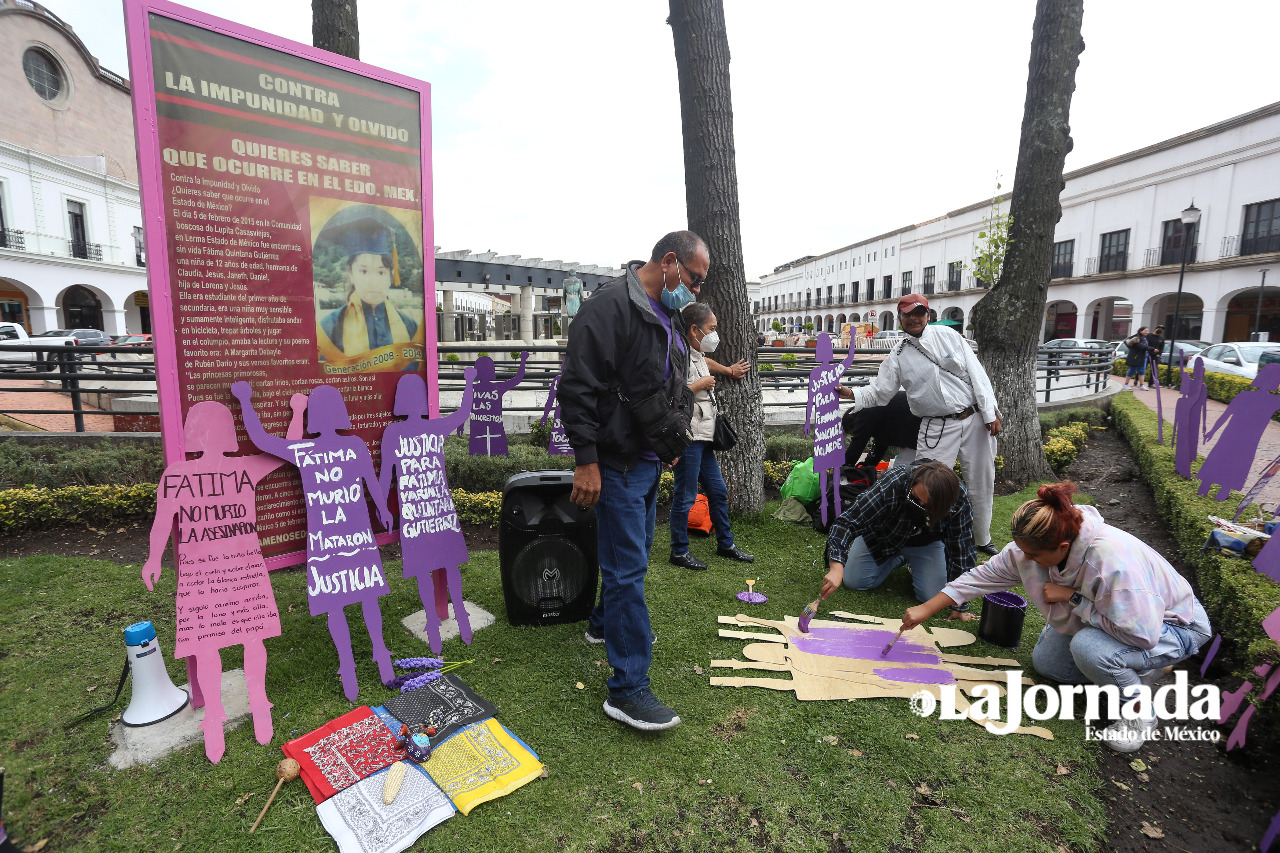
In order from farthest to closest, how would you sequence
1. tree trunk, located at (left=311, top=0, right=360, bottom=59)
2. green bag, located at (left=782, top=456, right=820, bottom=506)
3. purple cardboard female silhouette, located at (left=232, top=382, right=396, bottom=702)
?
green bag, located at (left=782, top=456, right=820, bottom=506) < tree trunk, located at (left=311, top=0, right=360, bottom=59) < purple cardboard female silhouette, located at (left=232, top=382, right=396, bottom=702)

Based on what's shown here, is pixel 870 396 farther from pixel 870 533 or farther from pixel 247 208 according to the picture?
pixel 247 208

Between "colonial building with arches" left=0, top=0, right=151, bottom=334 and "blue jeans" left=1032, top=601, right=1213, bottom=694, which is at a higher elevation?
"colonial building with arches" left=0, top=0, right=151, bottom=334

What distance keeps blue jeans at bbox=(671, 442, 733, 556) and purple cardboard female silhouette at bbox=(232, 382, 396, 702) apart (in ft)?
6.72

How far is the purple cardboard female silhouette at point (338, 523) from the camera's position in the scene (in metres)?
2.70

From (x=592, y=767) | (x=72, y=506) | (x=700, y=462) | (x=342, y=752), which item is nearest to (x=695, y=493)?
(x=700, y=462)

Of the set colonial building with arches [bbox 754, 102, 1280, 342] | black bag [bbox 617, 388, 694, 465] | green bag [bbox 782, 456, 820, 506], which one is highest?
colonial building with arches [bbox 754, 102, 1280, 342]

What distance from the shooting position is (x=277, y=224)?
2617 millimetres

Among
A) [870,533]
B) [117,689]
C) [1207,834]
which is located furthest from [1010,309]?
[117,689]

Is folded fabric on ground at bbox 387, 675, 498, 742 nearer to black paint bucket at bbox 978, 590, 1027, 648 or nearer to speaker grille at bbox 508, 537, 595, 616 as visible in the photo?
speaker grille at bbox 508, 537, 595, 616

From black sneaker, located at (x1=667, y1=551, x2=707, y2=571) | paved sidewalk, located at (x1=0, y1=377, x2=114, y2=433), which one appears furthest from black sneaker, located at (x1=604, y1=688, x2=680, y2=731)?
paved sidewalk, located at (x1=0, y1=377, x2=114, y2=433)

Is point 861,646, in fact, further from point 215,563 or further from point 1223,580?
point 215,563

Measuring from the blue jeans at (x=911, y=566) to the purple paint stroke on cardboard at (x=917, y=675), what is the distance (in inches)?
26.4

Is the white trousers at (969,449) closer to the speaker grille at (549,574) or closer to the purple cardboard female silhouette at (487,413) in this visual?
the speaker grille at (549,574)

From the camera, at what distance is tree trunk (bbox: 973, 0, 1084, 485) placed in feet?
20.2
